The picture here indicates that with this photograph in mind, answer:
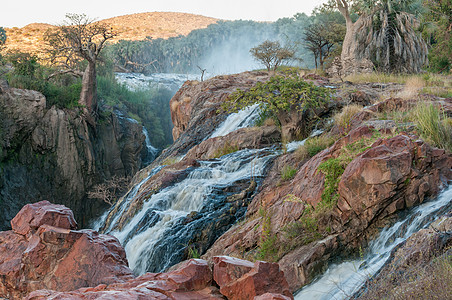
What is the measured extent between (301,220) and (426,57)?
16186 mm

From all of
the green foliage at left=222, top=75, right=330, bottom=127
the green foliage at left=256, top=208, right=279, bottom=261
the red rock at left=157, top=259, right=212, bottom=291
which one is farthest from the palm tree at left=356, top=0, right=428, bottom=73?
the red rock at left=157, top=259, right=212, bottom=291

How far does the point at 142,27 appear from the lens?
76438mm

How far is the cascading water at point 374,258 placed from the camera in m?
4.08

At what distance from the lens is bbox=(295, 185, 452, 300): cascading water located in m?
4.08

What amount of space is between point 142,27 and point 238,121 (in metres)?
69.0

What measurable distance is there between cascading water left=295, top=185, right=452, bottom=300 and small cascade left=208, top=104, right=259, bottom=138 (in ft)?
25.6

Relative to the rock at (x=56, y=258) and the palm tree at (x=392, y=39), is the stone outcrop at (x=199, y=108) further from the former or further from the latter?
the rock at (x=56, y=258)

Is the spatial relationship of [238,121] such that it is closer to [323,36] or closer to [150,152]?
[323,36]

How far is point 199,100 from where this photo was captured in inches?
637

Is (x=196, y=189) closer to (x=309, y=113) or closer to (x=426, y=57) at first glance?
(x=309, y=113)

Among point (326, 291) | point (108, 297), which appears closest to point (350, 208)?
point (326, 291)

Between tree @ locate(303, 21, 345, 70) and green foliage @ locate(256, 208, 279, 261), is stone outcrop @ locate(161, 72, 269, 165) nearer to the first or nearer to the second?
tree @ locate(303, 21, 345, 70)

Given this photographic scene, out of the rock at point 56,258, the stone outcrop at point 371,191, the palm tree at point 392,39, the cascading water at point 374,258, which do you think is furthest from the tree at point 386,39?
the rock at point 56,258

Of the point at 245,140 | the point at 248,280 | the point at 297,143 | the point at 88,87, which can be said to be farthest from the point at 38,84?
the point at 248,280
